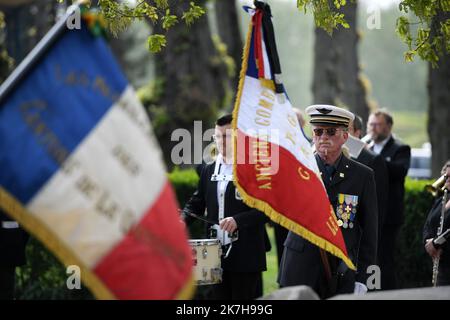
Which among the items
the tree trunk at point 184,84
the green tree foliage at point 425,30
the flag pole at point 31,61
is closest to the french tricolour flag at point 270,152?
the flag pole at point 31,61

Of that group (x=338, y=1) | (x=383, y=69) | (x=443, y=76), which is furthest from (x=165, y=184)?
(x=383, y=69)

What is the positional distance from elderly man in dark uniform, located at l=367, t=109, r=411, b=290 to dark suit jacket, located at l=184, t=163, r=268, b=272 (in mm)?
2845

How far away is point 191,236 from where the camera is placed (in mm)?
11750

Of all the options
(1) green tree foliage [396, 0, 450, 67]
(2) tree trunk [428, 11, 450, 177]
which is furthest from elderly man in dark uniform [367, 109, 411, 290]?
(2) tree trunk [428, 11, 450, 177]

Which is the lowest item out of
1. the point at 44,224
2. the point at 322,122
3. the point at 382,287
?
the point at 382,287

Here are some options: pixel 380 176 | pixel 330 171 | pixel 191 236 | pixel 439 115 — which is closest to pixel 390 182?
pixel 380 176

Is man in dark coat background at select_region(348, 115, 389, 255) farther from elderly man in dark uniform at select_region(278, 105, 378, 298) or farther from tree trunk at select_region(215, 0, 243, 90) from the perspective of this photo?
tree trunk at select_region(215, 0, 243, 90)

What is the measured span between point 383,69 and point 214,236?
8008 centimetres

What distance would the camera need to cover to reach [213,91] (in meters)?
20.2

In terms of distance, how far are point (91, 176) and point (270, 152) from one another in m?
2.06

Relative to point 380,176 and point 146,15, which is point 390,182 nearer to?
point 380,176

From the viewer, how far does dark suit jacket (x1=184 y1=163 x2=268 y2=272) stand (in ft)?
26.7

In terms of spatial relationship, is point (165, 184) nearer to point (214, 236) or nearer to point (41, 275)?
point (214, 236)
